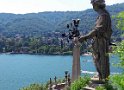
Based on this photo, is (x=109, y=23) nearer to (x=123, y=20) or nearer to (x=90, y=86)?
(x=90, y=86)

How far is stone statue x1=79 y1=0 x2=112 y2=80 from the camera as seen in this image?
974 centimetres

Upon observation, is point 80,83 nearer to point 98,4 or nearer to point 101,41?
point 101,41

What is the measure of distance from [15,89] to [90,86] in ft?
184

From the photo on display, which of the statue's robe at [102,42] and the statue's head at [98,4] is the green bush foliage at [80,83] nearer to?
the statue's robe at [102,42]

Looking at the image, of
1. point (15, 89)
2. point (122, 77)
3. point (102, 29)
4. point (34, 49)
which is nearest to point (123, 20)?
point (122, 77)

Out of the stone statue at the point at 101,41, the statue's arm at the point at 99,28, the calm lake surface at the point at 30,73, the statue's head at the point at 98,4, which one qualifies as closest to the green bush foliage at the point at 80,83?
the stone statue at the point at 101,41

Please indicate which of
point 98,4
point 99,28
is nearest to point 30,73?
point 98,4

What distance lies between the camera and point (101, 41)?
9805 mm

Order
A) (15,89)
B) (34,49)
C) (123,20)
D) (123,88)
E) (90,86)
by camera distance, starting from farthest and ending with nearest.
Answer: (34,49) → (15,89) → (90,86) → (123,20) → (123,88)

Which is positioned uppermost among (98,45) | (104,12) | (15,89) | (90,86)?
(104,12)

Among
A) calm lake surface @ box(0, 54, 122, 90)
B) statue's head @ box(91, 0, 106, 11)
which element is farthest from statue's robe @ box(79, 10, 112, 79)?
calm lake surface @ box(0, 54, 122, 90)

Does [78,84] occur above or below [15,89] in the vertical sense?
above

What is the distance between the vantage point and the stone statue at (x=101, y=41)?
9.74m

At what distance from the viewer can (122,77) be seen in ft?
23.1
